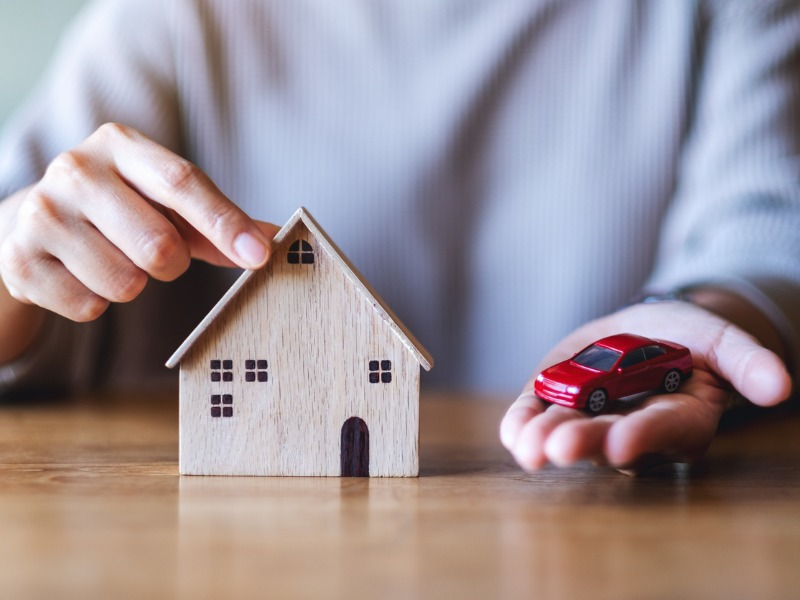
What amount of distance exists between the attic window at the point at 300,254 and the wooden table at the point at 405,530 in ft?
0.81

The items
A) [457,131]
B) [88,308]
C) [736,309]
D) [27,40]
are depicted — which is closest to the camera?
[88,308]

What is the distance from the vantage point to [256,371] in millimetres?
841

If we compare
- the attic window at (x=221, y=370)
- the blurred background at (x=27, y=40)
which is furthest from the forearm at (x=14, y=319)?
the blurred background at (x=27, y=40)

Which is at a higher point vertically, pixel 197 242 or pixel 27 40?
pixel 27 40

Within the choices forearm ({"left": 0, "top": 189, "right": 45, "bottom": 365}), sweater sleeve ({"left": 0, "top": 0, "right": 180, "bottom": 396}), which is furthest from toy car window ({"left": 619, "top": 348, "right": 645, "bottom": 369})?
sweater sleeve ({"left": 0, "top": 0, "right": 180, "bottom": 396})

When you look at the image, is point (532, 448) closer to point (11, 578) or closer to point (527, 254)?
point (11, 578)

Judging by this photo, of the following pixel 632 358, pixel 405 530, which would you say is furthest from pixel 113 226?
pixel 632 358

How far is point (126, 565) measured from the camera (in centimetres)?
58

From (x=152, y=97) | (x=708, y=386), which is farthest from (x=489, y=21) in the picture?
(x=708, y=386)

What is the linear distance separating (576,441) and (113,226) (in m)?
Answer: 0.60

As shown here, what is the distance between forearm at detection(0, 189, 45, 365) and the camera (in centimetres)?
118

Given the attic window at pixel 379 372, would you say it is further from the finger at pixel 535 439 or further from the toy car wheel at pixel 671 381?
the toy car wheel at pixel 671 381

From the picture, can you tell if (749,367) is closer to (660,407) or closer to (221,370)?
(660,407)

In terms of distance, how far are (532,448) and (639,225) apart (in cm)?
128
